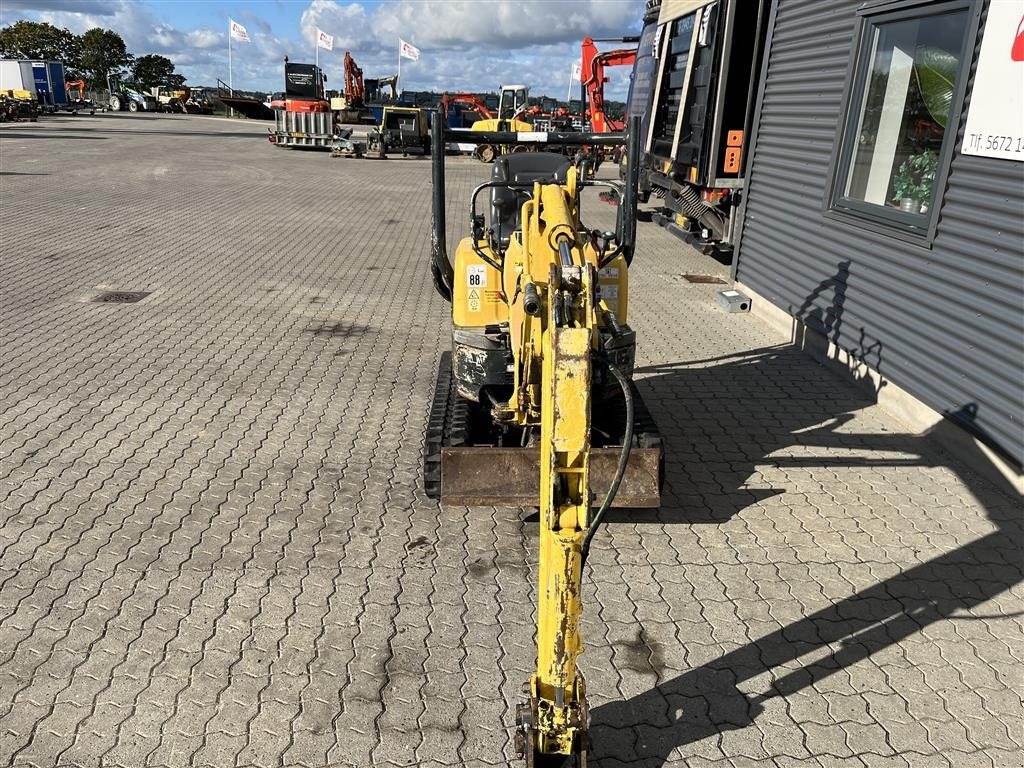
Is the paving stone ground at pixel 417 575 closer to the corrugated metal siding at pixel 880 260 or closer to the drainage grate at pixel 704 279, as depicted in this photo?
the corrugated metal siding at pixel 880 260

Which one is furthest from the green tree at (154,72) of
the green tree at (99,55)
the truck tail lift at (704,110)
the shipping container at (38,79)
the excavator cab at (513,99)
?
the truck tail lift at (704,110)

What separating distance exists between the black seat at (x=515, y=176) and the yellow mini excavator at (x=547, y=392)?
0.04 ft

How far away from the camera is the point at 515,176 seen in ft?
21.1

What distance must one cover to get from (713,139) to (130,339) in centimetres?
766

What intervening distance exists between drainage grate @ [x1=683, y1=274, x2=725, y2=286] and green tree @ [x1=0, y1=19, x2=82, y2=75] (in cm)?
7015

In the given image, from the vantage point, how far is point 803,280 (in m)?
8.16

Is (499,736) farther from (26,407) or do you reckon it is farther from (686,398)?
(26,407)

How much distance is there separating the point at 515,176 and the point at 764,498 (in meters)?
3.16

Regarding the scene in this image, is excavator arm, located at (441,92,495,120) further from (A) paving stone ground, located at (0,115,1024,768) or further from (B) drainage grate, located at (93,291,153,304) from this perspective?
(A) paving stone ground, located at (0,115,1024,768)

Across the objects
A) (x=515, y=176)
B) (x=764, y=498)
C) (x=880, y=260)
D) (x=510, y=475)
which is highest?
(x=515, y=176)

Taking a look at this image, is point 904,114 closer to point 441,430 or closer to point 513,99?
point 441,430

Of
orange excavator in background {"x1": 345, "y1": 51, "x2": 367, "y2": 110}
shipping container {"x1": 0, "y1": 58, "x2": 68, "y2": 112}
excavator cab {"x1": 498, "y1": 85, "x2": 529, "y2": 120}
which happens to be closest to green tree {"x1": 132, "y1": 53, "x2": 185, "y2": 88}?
shipping container {"x1": 0, "y1": 58, "x2": 68, "y2": 112}

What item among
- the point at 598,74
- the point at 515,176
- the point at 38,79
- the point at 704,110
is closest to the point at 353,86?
the point at 38,79

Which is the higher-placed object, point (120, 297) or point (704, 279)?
point (704, 279)
